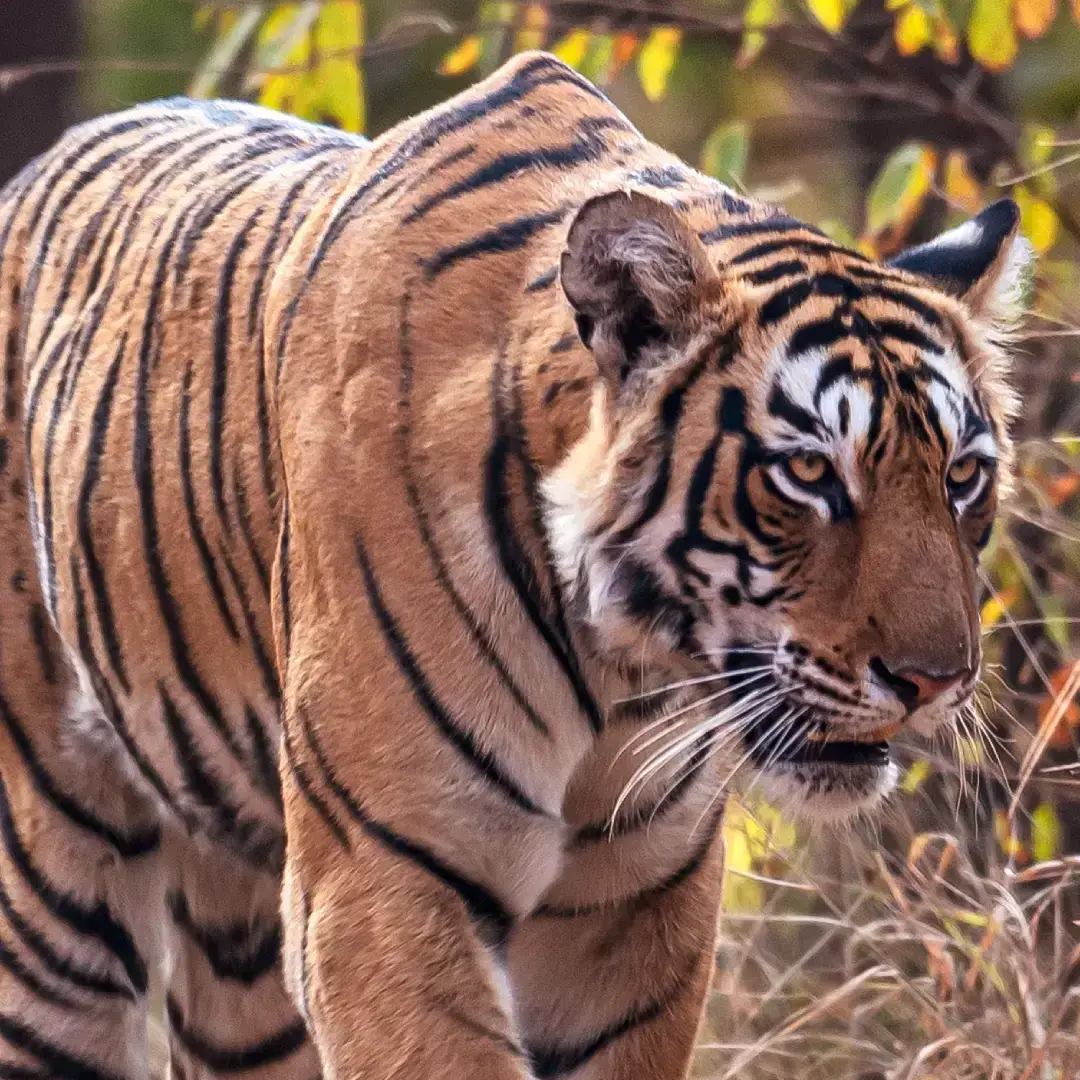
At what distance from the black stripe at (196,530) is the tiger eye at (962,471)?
1121mm

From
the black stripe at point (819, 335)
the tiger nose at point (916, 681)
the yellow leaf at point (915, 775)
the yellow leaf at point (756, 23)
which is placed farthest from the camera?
the yellow leaf at point (756, 23)

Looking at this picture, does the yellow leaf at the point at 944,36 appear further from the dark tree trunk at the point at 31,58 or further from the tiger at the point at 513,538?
the dark tree trunk at the point at 31,58

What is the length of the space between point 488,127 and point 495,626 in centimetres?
71

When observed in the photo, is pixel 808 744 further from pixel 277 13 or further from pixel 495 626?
pixel 277 13

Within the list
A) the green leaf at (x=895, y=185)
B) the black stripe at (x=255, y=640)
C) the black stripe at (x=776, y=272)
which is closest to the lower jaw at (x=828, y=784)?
the black stripe at (x=776, y=272)

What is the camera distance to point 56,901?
3.60 meters

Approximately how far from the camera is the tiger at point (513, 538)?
247 centimetres

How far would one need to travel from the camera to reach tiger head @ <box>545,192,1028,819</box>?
2.41m

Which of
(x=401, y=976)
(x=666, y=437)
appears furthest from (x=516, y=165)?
(x=401, y=976)

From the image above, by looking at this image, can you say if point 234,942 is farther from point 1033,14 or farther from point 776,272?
point 1033,14

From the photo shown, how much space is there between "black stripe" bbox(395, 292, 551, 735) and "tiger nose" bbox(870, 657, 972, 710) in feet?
1.54

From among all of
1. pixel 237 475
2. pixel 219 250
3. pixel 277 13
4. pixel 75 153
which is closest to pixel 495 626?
pixel 237 475

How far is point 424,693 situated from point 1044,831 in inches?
74.3

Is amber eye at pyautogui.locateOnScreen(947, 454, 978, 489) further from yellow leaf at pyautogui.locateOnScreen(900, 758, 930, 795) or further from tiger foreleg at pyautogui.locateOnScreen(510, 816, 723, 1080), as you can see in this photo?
yellow leaf at pyautogui.locateOnScreen(900, 758, 930, 795)
